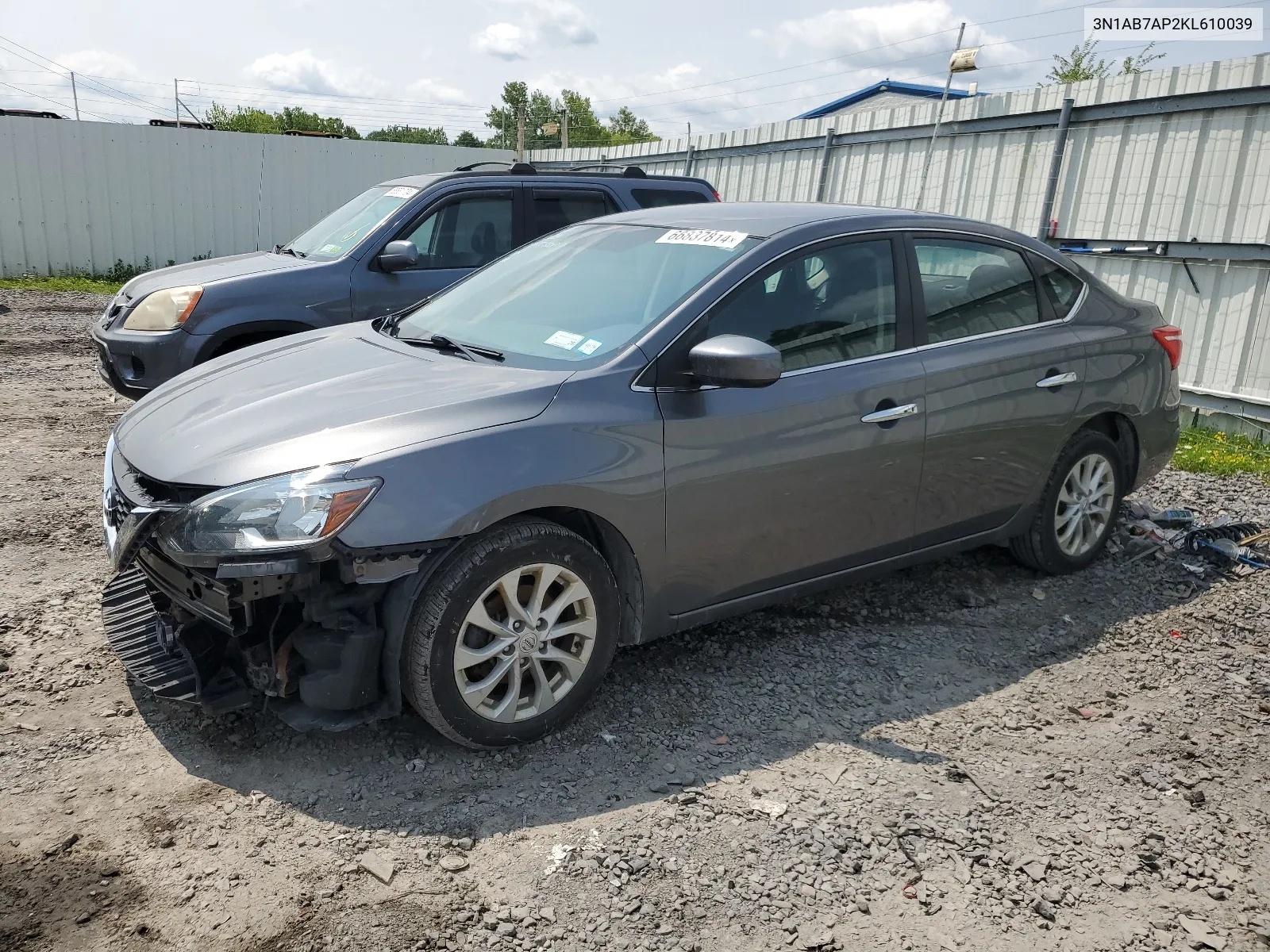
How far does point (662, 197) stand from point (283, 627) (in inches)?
231

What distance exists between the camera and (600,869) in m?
2.86

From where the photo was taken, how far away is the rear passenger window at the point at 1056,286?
16.1 feet

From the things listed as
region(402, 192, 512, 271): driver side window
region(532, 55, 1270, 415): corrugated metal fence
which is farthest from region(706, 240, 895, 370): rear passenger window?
region(532, 55, 1270, 415): corrugated metal fence

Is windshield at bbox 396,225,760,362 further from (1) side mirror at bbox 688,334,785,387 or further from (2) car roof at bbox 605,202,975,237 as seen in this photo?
(1) side mirror at bbox 688,334,785,387

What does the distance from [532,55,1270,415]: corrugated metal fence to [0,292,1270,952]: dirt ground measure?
4.38m

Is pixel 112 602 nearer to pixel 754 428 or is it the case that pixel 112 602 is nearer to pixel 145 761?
pixel 145 761

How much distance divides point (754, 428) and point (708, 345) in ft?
1.36

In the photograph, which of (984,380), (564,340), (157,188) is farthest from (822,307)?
(157,188)

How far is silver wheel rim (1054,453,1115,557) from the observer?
5.05 m

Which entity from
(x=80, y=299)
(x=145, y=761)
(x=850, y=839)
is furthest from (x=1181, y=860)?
(x=80, y=299)

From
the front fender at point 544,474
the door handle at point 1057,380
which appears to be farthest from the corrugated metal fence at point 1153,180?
the front fender at point 544,474

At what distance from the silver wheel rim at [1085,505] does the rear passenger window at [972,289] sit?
0.84m

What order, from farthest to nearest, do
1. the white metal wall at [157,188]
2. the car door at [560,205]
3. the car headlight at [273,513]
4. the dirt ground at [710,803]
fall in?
the white metal wall at [157,188], the car door at [560,205], the car headlight at [273,513], the dirt ground at [710,803]

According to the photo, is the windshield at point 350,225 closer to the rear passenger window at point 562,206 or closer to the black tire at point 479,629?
the rear passenger window at point 562,206
